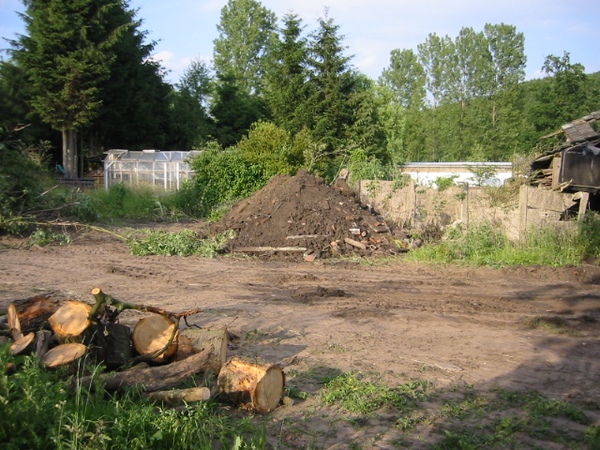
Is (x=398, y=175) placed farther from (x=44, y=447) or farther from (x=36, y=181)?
(x=44, y=447)

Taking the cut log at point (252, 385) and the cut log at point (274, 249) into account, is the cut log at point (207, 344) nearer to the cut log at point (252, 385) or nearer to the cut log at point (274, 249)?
the cut log at point (252, 385)

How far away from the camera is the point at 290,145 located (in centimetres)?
2311

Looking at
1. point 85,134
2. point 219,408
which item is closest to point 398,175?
point 219,408

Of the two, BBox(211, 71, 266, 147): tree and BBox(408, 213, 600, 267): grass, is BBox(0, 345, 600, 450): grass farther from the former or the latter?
BBox(211, 71, 266, 147): tree

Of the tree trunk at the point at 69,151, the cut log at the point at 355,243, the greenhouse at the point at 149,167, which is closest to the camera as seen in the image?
the cut log at the point at 355,243

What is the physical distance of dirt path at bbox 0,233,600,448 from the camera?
5.95 m

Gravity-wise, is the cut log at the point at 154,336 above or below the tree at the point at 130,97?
below

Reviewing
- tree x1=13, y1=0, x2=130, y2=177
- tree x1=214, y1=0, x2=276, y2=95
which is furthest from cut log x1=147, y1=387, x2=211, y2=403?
tree x1=214, y1=0, x2=276, y2=95

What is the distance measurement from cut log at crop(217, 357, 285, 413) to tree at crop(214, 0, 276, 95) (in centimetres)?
5205

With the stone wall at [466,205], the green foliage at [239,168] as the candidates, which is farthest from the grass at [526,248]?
the green foliage at [239,168]

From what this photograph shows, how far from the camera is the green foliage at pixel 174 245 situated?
1368 centimetres

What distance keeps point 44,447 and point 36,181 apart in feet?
44.7

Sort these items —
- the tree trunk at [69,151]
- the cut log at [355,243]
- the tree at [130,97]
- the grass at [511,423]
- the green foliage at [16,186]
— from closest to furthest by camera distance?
the grass at [511,423], the green foliage at [16,186], the cut log at [355,243], the tree trunk at [69,151], the tree at [130,97]

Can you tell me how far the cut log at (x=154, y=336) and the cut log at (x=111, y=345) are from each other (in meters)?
0.10
